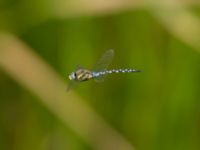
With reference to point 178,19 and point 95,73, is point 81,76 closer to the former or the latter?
point 95,73

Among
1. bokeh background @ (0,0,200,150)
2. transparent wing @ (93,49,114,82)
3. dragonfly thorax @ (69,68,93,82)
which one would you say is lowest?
dragonfly thorax @ (69,68,93,82)

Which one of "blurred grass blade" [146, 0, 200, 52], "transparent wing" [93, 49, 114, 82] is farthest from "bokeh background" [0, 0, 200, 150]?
"transparent wing" [93, 49, 114, 82]

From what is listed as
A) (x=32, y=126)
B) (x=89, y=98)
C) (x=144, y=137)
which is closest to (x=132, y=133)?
(x=144, y=137)

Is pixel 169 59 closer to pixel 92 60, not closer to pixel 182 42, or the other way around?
pixel 182 42

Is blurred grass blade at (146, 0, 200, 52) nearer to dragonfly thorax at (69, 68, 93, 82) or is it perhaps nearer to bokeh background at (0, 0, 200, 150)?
bokeh background at (0, 0, 200, 150)

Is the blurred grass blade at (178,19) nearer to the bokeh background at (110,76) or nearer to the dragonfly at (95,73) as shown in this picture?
the bokeh background at (110,76)

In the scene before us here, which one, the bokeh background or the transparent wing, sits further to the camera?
the bokeh background

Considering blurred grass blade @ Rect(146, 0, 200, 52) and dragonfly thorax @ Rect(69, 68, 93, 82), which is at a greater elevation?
blurred grass blade @ Rect(146, 0, 200, 52)

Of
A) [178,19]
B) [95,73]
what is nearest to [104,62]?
[95,73]
